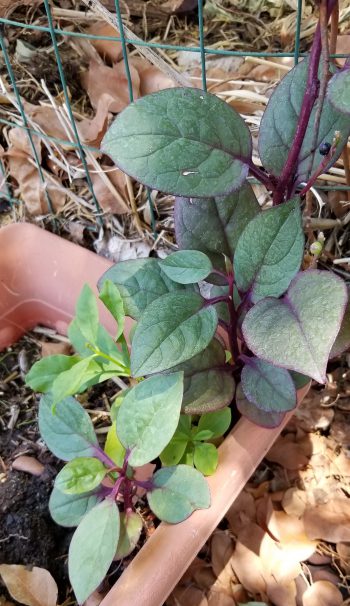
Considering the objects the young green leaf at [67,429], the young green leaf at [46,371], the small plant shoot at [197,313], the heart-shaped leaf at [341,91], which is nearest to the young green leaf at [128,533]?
the small plant shoot at [197,313]

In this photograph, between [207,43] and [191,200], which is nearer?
[191,200]

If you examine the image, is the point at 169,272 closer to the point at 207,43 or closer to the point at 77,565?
the point at 77,565

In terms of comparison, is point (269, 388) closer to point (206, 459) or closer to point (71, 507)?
point (206, 459)

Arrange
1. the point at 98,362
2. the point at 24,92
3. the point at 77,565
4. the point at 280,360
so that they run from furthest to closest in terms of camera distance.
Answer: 1. the point at 24,92
2. the point at 98,362
3. the point at 77,565
4. the point at 280,360

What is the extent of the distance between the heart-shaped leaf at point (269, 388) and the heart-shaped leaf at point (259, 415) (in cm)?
3

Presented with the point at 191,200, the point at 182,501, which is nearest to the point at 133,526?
the point at 182,501

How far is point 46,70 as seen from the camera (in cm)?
134

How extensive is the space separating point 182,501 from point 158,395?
15 centimetres

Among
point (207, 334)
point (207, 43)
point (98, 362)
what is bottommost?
point (98, 362)

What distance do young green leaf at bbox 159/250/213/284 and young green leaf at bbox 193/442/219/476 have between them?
249mm

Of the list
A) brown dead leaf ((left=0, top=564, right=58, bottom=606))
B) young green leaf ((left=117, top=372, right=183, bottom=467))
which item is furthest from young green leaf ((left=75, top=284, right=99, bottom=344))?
brown dead leaf ((left=0, top=564, right=58, bottom=606))

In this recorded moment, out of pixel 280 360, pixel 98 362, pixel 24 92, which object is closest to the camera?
pixel 280 360

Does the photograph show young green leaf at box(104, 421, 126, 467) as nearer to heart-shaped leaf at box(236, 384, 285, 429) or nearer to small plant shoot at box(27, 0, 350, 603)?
small plant shoot at box(27, 0, 350, 603)

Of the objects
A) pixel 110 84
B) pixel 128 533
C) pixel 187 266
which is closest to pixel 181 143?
pixel 187 266
